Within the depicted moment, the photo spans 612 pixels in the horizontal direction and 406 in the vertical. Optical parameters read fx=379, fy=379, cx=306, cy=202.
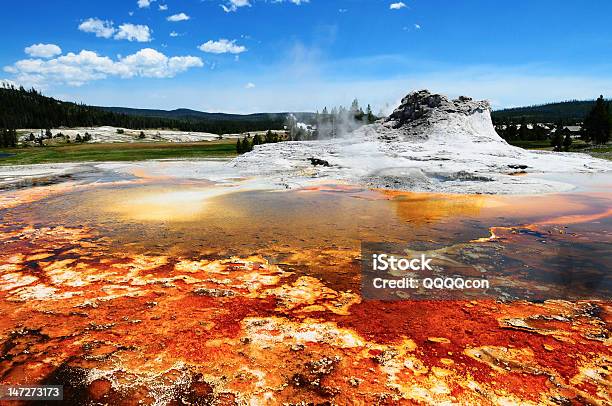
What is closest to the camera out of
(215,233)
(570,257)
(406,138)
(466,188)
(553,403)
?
(553,403)

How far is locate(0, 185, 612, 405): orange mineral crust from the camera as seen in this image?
350 centimetres

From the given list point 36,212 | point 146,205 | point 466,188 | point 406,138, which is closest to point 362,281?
point 146,205

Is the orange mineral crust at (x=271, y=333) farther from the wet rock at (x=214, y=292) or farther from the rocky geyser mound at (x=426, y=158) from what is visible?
the rocky geyser mound at (x=426, y=158)

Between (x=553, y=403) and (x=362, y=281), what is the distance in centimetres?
304

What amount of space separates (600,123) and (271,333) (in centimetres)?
4518

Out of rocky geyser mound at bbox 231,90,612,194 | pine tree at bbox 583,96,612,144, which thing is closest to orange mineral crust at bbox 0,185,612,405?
rocky geyser mound at bbox 231,90,612,194

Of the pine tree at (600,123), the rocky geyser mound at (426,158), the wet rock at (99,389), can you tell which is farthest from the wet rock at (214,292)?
the pine tree at (600,123)

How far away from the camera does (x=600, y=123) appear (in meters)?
37.4

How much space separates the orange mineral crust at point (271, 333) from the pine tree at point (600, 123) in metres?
38.3

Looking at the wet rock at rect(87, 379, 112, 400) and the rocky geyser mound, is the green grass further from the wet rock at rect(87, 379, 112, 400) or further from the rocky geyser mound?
the wet rock at rect(87, 379, 112, 400)

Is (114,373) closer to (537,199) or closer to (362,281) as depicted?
→ (362,281)

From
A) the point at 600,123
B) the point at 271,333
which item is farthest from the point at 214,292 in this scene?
the point at 600,123

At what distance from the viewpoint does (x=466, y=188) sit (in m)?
14.2

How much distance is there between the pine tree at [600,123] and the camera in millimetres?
36969
